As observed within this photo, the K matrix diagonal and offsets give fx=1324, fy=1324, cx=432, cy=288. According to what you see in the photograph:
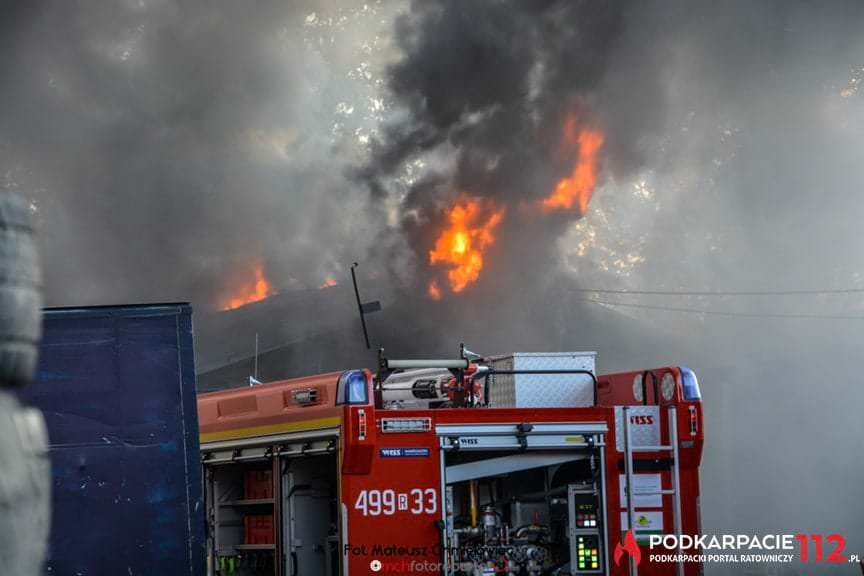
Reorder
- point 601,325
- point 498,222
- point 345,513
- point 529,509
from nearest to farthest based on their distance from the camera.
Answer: point 345,513, point 529,509, point 498,222, point 601,325

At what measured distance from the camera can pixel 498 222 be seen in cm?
3856

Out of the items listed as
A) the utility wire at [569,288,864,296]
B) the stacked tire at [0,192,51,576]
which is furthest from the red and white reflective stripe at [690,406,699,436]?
the utility wire at [569,288,864,296]

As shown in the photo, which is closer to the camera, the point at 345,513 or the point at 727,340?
the point at 345,513

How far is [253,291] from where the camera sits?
53750 millimetres

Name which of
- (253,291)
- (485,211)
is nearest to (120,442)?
(485,211)

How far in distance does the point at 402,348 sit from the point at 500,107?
9.32 meters

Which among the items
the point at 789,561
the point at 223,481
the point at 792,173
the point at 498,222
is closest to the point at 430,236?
the point at 498,222

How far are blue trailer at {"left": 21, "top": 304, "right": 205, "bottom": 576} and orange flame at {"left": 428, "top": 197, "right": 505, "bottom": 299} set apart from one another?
98.2ft

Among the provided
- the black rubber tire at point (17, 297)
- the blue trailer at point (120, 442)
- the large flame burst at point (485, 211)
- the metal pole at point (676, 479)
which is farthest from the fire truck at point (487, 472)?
the large flame burst at point (485, 211)

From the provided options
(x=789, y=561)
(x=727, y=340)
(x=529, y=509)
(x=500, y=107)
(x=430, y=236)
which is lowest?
(x=789, y=561)

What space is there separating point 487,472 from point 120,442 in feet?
11.4

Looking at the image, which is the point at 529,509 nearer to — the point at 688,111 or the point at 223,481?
the point at 223,481

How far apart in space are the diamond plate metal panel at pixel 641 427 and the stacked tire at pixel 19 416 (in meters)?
8.24

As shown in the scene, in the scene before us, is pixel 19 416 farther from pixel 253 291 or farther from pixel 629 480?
pixel 253 291
